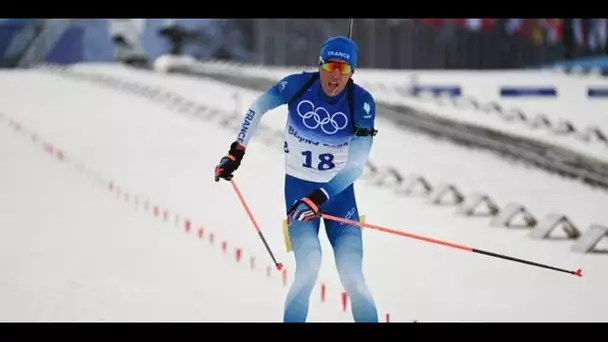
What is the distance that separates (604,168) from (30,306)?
13.8m

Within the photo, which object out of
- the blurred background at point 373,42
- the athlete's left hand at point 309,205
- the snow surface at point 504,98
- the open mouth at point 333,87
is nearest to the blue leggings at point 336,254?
the athlete's left hand at point 309,205

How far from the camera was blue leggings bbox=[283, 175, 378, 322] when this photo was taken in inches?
307

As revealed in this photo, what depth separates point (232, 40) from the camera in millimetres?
48562

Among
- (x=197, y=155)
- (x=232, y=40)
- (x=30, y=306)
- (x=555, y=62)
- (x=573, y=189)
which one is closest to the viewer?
(x=30, y=306)

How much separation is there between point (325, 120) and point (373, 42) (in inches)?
1270

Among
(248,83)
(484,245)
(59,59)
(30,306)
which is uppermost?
(59,59)

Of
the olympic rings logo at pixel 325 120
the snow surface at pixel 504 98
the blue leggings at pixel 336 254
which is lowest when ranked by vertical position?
the blue leggings at pixel 336 254

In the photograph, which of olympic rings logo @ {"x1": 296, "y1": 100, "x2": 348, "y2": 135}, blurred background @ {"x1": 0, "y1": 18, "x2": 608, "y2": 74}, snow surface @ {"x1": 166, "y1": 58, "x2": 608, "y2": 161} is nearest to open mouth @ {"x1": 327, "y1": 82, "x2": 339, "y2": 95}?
olympic rings logo @ {"x1": 296, "y1": 100, "x2": 348, "y2": 135}

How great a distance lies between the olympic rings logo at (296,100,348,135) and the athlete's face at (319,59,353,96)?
0.17 metres

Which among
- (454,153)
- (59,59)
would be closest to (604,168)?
(454,153)

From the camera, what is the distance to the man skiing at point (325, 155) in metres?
7.69

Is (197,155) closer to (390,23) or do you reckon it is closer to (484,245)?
(484,245)

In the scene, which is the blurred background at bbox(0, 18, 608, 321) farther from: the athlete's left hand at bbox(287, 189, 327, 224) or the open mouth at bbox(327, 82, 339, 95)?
the open mouth at bbox(327, 82, 339, 95)

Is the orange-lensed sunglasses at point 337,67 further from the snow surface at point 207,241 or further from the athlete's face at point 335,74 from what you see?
the snow surface at point 207,241
